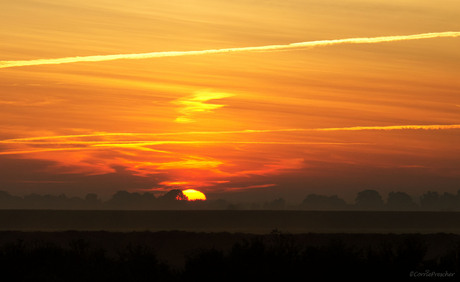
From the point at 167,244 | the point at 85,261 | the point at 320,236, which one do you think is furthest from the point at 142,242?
the point at 85,261

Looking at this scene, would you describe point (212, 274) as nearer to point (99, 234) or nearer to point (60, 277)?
point (60, 277)

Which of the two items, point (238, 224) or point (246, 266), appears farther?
point (238, 224)

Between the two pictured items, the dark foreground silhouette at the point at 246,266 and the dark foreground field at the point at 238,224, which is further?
the dark foreground field at the point at 238,224

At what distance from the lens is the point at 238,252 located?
3794 cm

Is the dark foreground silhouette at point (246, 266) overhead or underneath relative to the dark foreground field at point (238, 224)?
underneath

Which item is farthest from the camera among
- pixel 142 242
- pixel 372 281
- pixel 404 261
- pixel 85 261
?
pixel 142 242

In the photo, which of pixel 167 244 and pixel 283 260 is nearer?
pixel 283 260

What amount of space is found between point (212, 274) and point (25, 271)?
7830 millimetres

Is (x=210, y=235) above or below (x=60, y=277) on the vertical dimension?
above

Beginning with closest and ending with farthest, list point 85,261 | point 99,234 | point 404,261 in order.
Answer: point 404,261
point 85,261
point 99,234

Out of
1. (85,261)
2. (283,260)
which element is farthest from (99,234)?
(283,260)

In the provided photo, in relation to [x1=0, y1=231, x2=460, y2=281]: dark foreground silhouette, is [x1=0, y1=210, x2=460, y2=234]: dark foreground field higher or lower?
higher

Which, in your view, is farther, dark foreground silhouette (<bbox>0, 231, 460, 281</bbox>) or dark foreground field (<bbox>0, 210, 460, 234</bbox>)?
dark foreground field (<bbox>0, 210, 460, 234</bbox>)

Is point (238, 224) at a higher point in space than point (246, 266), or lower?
higher
